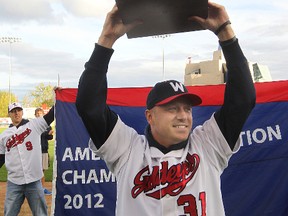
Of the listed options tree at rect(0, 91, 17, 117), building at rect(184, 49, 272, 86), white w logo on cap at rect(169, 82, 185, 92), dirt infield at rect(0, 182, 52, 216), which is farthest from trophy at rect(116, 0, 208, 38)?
tree at rect(0, 91, 17, 117)

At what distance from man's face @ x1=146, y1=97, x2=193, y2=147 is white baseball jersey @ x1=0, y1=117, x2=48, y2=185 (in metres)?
3.90

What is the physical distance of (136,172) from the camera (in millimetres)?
2104

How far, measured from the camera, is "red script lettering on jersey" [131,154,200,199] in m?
2.05

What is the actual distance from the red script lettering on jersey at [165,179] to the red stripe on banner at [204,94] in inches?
121

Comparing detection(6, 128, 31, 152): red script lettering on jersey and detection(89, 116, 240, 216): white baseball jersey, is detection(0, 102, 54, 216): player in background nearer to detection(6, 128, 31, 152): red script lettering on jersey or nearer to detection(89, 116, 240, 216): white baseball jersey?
detection(6, 128, 31, 152): red script lettering on jersey

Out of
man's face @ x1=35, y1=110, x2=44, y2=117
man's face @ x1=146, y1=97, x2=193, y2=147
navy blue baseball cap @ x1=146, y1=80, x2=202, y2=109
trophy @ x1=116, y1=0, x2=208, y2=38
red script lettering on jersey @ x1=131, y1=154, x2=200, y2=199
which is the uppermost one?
man's face @ x1=35, y1=110, x2=44, y2=117

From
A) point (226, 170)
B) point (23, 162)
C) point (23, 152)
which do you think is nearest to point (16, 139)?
point (23, 152)

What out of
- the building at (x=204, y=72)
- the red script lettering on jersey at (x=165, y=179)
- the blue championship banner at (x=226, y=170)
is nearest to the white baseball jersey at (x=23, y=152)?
the blue championship banner at (x=226, y=170)

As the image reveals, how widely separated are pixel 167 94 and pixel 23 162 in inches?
163

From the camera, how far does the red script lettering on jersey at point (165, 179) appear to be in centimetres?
205

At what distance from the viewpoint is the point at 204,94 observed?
16.8 ft

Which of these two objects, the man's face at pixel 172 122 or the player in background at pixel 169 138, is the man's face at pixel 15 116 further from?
the man's face at pixel 172 122

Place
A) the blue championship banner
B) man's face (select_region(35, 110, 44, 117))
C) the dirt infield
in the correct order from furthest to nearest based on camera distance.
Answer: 1. man's face (select_region(35, 110, 44, 117))
2. the dirt infield
3. the blue championship banner

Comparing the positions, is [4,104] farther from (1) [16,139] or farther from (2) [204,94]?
(2) [204,94]
